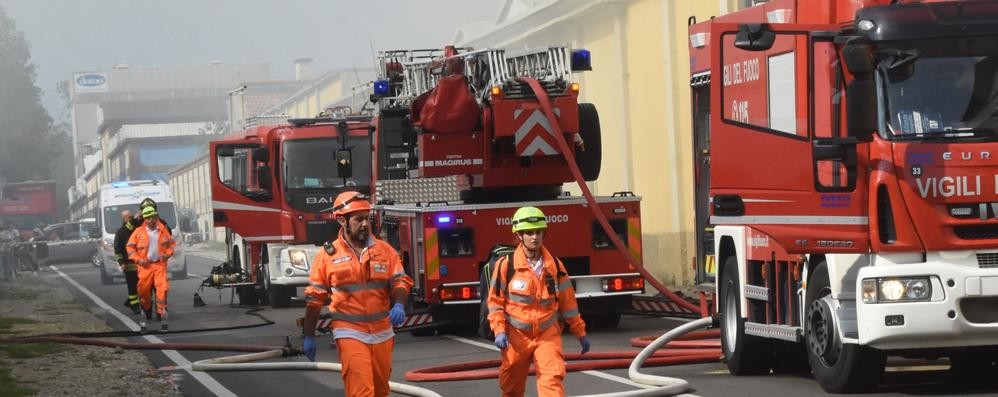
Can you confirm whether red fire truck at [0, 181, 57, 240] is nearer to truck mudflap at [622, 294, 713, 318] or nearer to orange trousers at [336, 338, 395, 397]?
truck mudflap at [622, 294, 713, 318]

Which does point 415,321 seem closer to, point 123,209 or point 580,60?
point 580,60

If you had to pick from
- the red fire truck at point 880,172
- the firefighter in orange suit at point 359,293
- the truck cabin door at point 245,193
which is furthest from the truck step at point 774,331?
the truck cabin door at point 245,193

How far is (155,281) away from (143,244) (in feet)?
1.77

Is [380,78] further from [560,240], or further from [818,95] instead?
[818,95]

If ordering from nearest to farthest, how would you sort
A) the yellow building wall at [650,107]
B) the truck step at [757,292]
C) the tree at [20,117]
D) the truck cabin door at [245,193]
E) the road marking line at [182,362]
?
1. the truck step at [757,292]
2. the road marking line at [182,362]
3. the truck cabin door at [245,193]
4. the yellow building wall at [650,107]
5. the tree at [20,117]

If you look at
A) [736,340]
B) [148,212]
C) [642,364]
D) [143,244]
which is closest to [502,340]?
[642,364]

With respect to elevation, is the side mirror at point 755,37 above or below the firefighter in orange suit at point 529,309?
above

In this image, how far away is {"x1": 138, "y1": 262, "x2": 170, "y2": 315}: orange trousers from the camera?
24328 mm

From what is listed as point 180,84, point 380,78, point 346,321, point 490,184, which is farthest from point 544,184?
point 180,84

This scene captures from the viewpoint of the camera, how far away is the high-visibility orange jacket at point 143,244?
963 inches

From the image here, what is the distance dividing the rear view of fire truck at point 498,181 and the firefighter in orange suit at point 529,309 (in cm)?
883

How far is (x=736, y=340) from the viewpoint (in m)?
15.1

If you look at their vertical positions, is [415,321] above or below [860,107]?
below

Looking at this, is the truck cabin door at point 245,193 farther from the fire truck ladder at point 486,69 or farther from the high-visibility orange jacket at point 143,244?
the fire truck ladder at point 486,69
